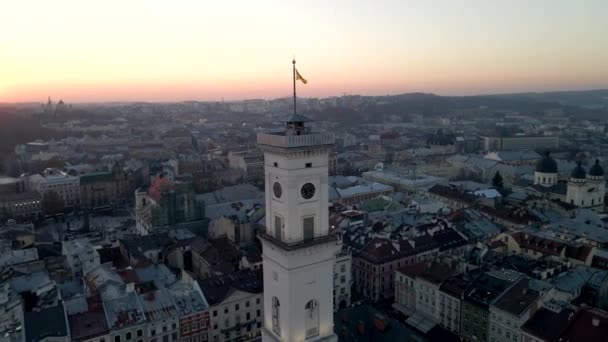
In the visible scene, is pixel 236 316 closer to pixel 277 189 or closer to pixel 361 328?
pixel 361 328

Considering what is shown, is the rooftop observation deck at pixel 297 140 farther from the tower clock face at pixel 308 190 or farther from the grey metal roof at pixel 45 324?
the grey metal roof at pixel 45 324

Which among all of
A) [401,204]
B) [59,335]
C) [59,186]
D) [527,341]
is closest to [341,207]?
[401,204]

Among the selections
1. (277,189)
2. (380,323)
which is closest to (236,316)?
(380,323)

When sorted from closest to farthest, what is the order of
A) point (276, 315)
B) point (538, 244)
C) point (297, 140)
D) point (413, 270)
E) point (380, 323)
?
point (297, 140) < point (276, 315) < point (380, 323) < point (413, 270) < point (538, 244)

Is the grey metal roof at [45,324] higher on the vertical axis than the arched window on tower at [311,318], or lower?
lower

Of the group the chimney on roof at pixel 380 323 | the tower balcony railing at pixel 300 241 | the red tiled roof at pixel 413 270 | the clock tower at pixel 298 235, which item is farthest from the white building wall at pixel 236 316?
the tower balcony railing at pixel 300 241

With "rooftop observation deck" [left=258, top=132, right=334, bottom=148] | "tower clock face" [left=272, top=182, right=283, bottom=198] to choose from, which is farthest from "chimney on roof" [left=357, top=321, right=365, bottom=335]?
"rooftop observation deck" [left=258, top=132, right=334, bottom=148]

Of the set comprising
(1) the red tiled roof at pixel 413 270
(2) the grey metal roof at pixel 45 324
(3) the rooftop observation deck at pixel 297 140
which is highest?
(3) the rooftop observation deck at pixel 297 140
